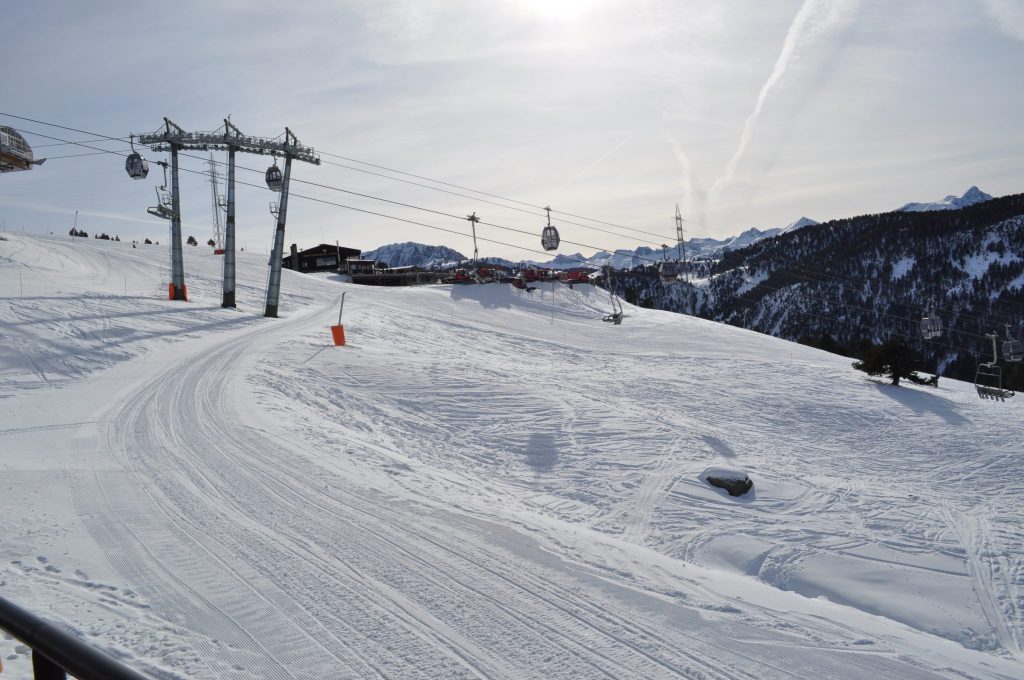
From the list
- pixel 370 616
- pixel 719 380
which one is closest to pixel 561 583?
pixel 370 616

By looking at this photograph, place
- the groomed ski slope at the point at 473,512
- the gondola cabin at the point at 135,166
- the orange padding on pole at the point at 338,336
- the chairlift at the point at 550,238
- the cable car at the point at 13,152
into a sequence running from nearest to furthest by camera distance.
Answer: the groomed ski slope at the point at 473,512 < the orange padding on pole at the point at 338,336 < the cable car at the point at 13,152 < the gondola cabin at the point at 135,166 < the chairlift at the point at 550,238

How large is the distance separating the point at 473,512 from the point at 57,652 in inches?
336

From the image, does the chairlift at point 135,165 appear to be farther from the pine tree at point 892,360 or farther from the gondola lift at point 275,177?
the pine tree at point 892,360

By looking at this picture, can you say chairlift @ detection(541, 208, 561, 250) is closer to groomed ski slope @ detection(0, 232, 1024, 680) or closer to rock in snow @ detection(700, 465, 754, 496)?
groomed ski slope @ detection(0, 232, 1024, 680)

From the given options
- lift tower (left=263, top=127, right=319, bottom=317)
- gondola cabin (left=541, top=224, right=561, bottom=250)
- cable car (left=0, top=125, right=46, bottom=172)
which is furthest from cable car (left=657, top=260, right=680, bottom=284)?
cable car (left=0, top=125, right=46, bottom=172)

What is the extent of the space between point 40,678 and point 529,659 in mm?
4624

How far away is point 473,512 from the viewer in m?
10.3

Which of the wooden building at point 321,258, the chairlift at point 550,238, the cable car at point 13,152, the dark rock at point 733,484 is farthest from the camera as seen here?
the wooden building at point 321,258

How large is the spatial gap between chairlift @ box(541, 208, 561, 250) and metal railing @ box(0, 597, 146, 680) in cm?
4140

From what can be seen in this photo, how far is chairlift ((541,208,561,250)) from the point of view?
4334 cm

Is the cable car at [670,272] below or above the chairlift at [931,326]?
above

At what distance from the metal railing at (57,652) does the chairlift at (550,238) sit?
4140 cm

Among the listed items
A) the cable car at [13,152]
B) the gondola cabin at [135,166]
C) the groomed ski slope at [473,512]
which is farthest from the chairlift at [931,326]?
the cable car at [13,152]

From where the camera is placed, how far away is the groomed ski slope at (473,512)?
20.9 ft
